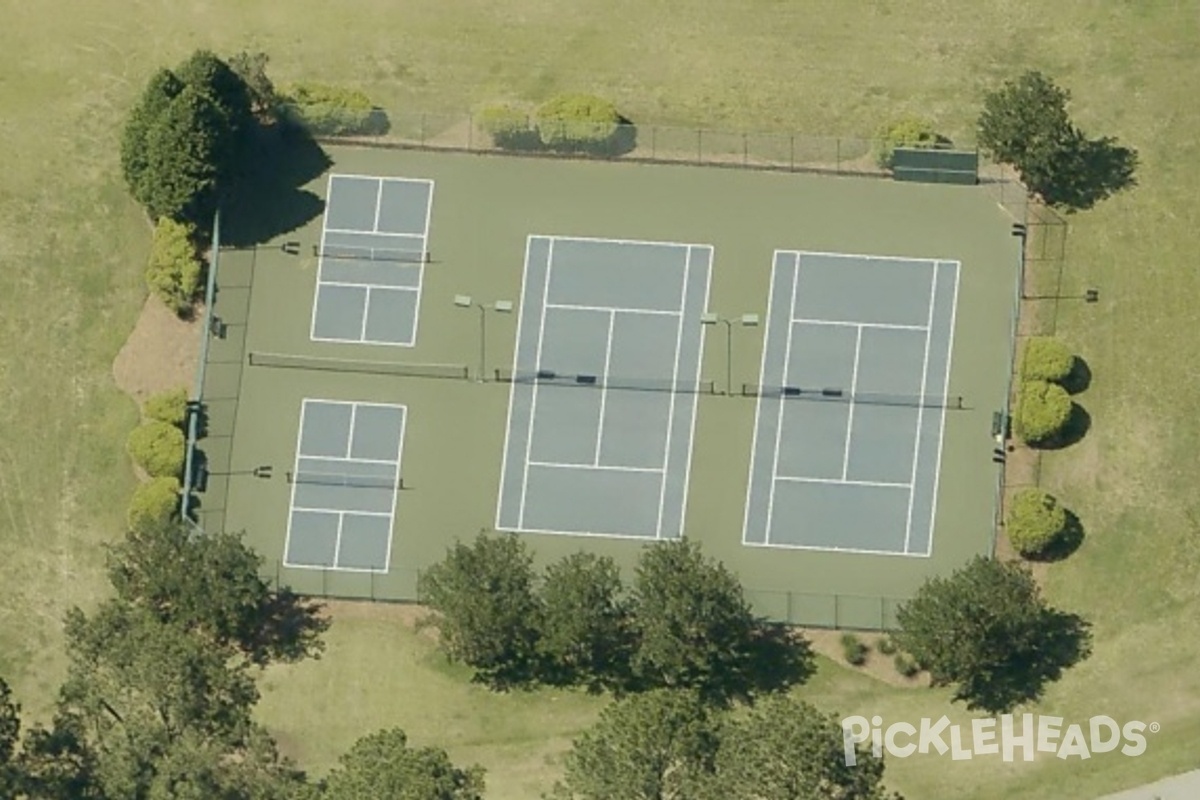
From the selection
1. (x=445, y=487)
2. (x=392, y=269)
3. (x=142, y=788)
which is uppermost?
(x=392, y=269)

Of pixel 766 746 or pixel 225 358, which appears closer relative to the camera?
pixel 766 746

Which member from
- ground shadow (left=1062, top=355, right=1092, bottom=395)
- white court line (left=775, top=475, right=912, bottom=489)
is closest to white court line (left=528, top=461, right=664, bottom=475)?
white court line (left=775, top=475, right=912, bottom=489)

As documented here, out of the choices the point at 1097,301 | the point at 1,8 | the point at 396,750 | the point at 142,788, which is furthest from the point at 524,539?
the point at 1,8

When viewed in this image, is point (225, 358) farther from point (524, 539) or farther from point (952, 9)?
point (952, 9)

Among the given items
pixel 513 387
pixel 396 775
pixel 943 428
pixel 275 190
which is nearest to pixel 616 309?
pixel 513 387

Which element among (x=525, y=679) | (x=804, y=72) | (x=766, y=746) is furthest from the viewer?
(x=804, y=72)

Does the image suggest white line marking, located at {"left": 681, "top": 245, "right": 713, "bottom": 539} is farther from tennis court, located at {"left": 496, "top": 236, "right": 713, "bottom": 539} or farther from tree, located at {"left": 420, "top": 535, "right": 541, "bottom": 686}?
tree, located at {"left": 420, "top": 535, "right": 541, "bottom": 686}

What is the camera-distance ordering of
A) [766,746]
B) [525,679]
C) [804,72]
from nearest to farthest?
[766,746]
[525,679]
[804,72]
